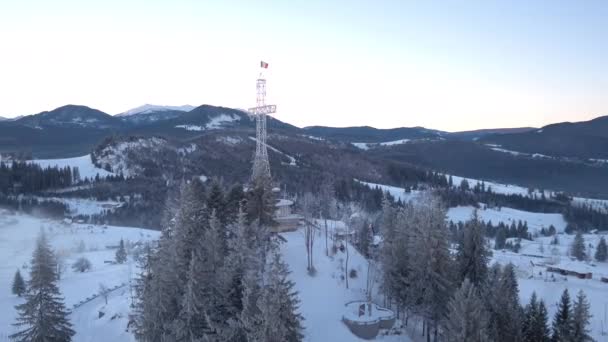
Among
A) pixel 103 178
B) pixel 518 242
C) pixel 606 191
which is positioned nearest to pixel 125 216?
pixel 103 178

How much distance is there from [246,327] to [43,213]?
77.1 meters

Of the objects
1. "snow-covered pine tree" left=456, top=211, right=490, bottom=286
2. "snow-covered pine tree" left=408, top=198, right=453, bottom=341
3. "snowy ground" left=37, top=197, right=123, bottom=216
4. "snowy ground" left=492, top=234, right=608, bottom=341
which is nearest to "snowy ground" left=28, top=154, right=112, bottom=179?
"snowy ground" left=37, top=197, right=123, bottom=216

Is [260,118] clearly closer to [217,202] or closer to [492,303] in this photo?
[217,202]

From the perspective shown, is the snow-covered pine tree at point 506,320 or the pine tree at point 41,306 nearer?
the snow-covered pine tree at point 506,320

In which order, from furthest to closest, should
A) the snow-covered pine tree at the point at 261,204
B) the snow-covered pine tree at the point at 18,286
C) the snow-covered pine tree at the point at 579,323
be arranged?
the snow-covered pine tree at the point at 18,286
the snow-covered pine tree at the point at 261,204
the snow-covered pine tree at the point at 579,323

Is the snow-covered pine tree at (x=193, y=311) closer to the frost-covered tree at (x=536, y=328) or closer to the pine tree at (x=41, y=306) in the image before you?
the pine tree at (x=41, y=306)

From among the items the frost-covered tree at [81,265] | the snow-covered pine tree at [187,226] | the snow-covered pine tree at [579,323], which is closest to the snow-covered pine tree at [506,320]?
the snow-covered pine tree at [579,323]

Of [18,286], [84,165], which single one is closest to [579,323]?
[18,286]

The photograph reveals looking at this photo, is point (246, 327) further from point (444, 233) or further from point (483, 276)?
point (483, 276)

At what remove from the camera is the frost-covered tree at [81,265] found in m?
54.8

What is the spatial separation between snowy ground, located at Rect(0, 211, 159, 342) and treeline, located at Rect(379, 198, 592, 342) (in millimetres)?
16780

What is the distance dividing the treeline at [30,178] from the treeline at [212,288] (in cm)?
8951

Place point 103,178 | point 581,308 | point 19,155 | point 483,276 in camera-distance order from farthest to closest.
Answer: point 19,155, point 103,178, point 483,276, point 581,308

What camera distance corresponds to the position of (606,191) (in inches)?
7648
